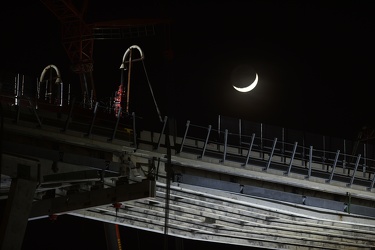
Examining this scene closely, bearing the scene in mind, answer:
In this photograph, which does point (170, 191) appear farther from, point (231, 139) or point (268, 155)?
point (268, 155)

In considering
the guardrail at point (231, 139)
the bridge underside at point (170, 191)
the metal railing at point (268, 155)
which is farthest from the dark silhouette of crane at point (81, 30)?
the metal railing at point (268, 155)

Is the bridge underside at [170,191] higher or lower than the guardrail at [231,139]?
lower

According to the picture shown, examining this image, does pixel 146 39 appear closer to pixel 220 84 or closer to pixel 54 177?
pixel 220 84

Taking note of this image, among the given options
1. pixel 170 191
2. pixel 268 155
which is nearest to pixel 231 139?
pixel 268 155

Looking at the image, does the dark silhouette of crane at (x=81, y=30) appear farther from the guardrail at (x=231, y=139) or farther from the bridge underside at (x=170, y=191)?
the bridge underside at (x=170, y=191)

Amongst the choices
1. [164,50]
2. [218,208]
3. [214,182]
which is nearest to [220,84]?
[164,50]

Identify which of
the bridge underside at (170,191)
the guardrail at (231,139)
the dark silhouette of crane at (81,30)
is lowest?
the bridge underside at (170,191)

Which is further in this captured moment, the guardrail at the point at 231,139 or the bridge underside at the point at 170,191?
the guardrail at the point at 231,139

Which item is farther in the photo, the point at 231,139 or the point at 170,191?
the point at 231,139

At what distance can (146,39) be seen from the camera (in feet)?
228

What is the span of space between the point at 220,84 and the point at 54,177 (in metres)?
31.6

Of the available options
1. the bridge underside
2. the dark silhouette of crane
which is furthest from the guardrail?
the dark silhouette of crane

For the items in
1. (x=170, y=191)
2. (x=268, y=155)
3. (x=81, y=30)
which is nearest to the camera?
(x=170, y=191)

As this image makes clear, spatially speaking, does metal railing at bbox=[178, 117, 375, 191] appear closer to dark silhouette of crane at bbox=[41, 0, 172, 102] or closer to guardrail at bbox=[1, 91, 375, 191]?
guardrail at bbox=[1, 91, 375, 191]
